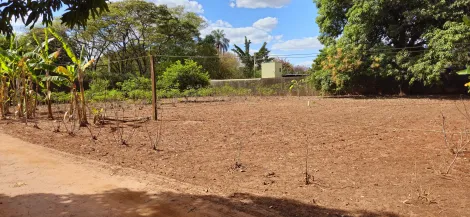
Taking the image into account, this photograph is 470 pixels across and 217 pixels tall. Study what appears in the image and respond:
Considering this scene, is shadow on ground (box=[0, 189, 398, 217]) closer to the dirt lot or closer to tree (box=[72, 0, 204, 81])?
the dirt lot

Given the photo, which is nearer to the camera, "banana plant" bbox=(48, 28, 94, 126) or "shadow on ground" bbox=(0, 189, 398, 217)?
"shadow on ground" bbox=(0, 189, 398, 217)

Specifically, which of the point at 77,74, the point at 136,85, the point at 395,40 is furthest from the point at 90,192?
the point at 395,40

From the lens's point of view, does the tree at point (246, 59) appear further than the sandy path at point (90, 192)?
Yes

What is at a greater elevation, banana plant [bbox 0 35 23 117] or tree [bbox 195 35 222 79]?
Answer: tree [bbox 195 35 222 79]

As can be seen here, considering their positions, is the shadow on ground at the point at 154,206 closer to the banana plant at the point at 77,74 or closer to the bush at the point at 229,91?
the banana plant at the point at 77,74

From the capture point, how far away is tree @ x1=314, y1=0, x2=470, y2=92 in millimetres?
15711

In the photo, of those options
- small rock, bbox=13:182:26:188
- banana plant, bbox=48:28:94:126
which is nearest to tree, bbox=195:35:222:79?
banana plant, bbox=48:28:94:126

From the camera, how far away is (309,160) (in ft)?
16.4

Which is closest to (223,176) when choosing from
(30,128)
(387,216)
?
(387,216)

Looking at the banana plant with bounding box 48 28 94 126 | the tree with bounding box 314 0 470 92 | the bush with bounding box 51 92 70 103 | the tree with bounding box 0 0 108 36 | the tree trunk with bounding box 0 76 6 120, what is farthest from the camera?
the tree with bounding box 314 0 470 92

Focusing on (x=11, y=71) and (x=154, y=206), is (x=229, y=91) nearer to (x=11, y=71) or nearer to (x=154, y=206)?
(x=11, y=71)

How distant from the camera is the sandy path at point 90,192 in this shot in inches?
126

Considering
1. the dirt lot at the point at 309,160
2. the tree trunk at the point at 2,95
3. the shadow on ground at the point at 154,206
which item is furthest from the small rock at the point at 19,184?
the tree trunk at the point at 2,95

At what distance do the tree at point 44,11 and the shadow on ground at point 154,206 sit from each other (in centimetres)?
176
